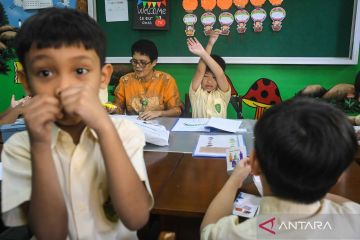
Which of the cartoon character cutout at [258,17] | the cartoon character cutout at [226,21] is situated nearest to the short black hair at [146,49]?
the cartoon character cutout at [226,21]

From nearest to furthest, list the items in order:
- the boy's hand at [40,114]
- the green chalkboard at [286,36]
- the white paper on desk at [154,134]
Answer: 1. the boy's hand at [40,114]
2. the white paper on desk at [154,134]
3. the green chalkboard at [286,36]

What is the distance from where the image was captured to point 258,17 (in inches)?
111

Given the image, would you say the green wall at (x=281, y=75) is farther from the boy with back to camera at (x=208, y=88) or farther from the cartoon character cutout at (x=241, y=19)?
the boy with back to camera at (x=208, y=88)

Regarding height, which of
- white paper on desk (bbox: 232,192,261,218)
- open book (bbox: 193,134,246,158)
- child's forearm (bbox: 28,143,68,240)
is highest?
child's forearm (bbox: 28,143,68,240)

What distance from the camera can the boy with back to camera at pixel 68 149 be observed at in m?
0.66

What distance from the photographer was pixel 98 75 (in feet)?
2.48

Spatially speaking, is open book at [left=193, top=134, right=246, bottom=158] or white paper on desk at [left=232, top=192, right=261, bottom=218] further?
open book at [left=193, top=134, right=246, bottom=158]

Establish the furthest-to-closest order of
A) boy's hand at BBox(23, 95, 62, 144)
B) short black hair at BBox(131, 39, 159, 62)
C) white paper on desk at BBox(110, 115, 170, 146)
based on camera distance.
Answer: short black hair at BBox(131, 39, 159, 62) < white paper on desk at BBox(110, 115, 170, 146) < boy's hand at BBox(23, 95, 62, 144)

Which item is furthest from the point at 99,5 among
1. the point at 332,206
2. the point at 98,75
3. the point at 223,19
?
the point at 332,206

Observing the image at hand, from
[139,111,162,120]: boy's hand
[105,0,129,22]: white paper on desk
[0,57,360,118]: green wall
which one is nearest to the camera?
[139,111,162,120]: boy's hand

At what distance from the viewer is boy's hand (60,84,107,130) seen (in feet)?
2.07

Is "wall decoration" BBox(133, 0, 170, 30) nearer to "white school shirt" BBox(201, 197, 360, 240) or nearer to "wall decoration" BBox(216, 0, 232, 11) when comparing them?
"wall decoration" BBox(216, 0, 232, 11)

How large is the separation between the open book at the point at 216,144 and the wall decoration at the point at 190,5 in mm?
1591

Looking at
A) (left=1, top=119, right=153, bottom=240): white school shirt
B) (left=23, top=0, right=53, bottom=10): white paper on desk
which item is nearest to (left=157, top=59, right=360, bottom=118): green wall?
(left=23, top=0, right=53, bottom=10): white paper on desk
